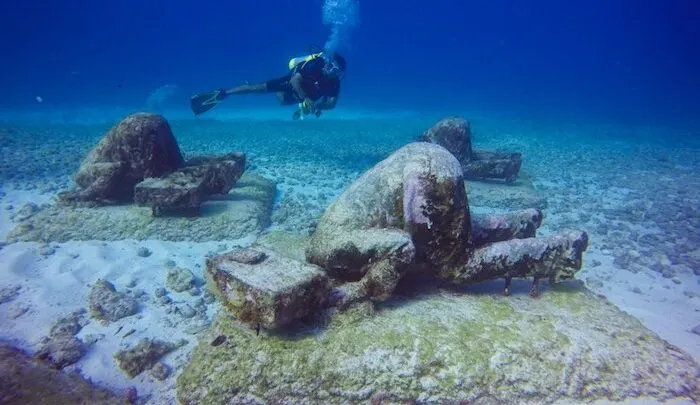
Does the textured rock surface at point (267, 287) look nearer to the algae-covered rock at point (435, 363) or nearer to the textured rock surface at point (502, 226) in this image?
the algae-covered rock at point (435, 363)

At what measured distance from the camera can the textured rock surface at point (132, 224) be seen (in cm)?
656

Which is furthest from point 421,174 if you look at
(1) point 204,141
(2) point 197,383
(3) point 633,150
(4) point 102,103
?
(4) point 102,103

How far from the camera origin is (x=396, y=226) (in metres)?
4.46

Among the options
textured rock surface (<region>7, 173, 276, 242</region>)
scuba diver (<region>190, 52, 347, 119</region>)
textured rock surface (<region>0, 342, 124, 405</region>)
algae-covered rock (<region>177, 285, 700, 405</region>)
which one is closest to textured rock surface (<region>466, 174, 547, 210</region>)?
scuba diver (<region>190, 52, 347, 119</region>)

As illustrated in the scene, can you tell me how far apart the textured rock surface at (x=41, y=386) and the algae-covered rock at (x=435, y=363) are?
0.74 metres

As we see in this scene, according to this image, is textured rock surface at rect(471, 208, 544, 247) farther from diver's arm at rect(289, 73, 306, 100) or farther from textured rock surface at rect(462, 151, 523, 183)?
diver's arm at rect(289, 73, 306, 100)

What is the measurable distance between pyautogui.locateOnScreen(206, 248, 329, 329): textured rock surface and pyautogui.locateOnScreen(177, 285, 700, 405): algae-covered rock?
0.82ft

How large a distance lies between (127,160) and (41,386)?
518 centimetres

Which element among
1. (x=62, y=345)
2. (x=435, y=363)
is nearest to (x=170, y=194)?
(x=62, y=345)

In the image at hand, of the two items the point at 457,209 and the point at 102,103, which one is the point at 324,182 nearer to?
the point at 457,209

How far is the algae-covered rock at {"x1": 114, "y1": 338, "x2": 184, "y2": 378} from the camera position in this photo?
3.81m

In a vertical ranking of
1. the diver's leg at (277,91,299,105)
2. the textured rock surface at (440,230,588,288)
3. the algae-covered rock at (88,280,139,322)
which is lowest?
the algae-covered rock at (88,280,139,322)

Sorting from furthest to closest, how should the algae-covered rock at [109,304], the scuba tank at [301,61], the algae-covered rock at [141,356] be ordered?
1. the scuba tank at [301,61]
2. the algae-covered rock at [109,304]
3. the algae-covered rock at [141,356]

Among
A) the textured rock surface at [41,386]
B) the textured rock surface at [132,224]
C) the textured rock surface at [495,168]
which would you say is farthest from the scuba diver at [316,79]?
the textured rock surface at [41,386]
